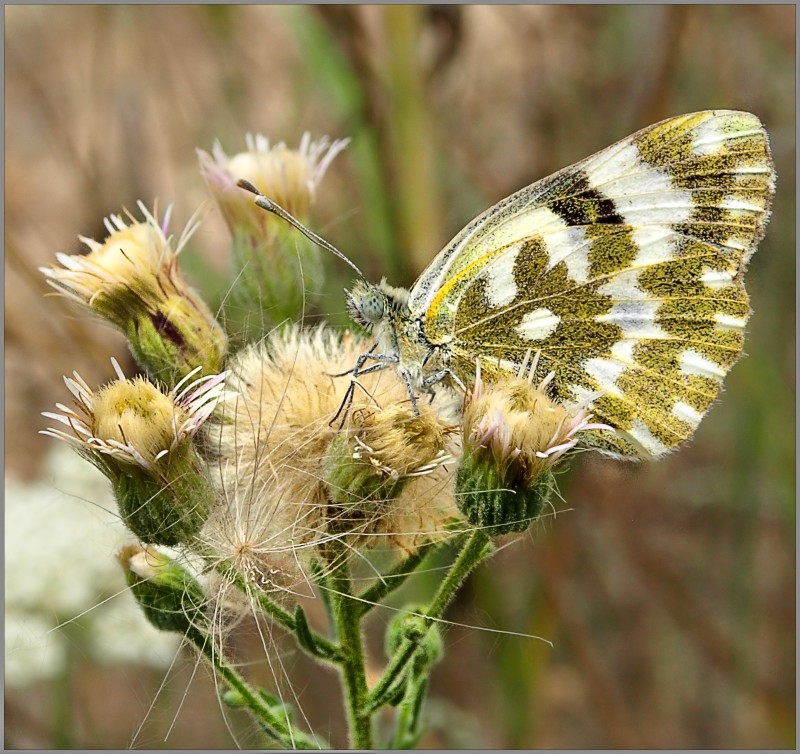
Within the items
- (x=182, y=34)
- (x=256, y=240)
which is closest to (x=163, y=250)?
(x=256, y=240)

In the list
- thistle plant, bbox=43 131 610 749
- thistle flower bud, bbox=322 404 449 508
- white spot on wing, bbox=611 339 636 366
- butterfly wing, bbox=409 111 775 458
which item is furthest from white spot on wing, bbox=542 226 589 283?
thistle flower bud, bbox=322 404 449 508

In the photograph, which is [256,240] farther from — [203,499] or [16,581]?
[16,581]

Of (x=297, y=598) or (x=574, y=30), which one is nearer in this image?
(x=297, y=598)

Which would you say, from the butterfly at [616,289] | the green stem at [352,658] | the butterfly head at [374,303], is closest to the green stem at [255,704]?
the green stem at [352,658]

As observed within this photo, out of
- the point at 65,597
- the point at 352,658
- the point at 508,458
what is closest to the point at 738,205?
the point at 508,458

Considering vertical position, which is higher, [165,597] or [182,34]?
Answer: [182,34]

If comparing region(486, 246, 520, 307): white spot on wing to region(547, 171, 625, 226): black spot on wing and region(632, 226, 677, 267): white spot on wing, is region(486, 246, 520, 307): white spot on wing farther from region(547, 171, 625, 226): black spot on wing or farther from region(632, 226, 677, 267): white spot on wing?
region(632, 226, 677, 267): white spot on wing

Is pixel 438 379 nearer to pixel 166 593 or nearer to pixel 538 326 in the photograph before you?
pixel 538 326
